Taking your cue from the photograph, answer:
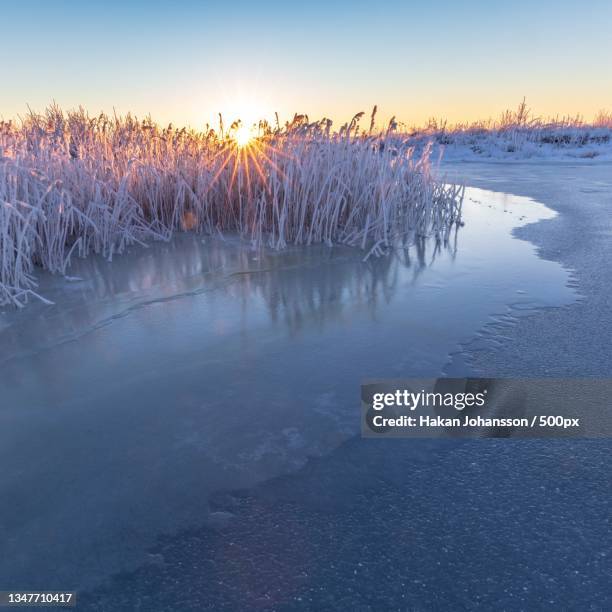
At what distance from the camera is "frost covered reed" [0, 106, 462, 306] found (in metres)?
3.60

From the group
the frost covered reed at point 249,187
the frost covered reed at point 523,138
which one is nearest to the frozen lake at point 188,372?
the frost covered reed at point 249,187

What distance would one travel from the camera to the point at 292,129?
13.5 ft

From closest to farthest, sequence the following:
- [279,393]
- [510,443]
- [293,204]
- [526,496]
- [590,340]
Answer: [526,496] → [510,443] → [279,393] → [590,340] → [293,204]

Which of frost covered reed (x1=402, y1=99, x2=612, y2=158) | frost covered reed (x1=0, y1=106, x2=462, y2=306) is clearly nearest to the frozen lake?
frost covered reed (x1=0, y1=106, x2=462, y2=306)

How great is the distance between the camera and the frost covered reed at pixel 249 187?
3.60 m

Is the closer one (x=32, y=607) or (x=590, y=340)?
(x=32, y=607)

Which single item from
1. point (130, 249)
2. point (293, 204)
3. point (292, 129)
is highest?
point (292, 129)

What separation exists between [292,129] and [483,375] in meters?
3.10

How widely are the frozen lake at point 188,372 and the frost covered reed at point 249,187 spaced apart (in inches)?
23.3

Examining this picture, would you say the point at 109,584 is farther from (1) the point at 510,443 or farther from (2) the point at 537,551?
(1) the point at 510,443

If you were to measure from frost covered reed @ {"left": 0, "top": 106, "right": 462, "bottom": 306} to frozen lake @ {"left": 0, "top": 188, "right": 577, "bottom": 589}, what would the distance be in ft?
1.94

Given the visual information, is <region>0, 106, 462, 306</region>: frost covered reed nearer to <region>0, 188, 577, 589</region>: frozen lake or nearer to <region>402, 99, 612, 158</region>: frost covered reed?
<region>0, 188, 577, 589</region>: frozen lake

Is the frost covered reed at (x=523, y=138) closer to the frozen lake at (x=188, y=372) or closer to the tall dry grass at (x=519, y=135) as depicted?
the tall dry grass at (x=519, y=135)

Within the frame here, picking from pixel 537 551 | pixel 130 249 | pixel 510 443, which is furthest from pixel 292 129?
pixel 537 551
